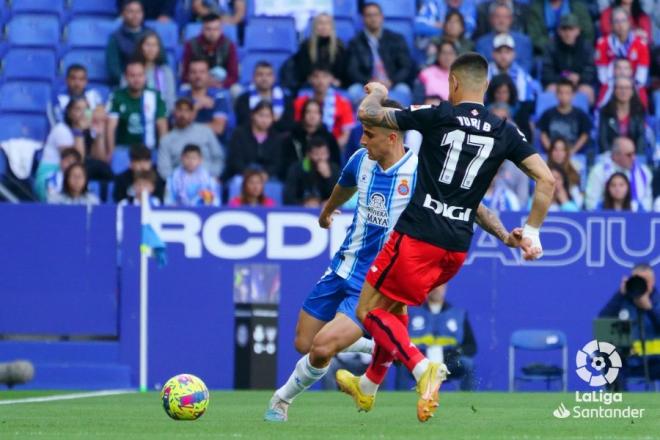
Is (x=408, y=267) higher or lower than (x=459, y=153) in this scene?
lower

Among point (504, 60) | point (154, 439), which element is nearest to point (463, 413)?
point (154, 439)

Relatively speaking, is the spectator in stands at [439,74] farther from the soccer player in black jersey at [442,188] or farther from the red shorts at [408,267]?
the red shorts at [408,267]

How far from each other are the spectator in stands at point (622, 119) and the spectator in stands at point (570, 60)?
0.71m

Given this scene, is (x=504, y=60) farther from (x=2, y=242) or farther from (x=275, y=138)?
(x=2, y=242)

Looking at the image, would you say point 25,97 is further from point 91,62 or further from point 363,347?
point 363,347

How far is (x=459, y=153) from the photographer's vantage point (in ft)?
31.3

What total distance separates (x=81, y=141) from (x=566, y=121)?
237 inches

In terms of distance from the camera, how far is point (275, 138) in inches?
712

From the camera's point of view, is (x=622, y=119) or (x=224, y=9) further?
(x=224, y=9)

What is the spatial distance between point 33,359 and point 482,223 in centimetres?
763

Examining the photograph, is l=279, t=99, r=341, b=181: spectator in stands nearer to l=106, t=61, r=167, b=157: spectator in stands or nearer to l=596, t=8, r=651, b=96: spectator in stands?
l=106, t=61, r=167, b=157: spectator in stands

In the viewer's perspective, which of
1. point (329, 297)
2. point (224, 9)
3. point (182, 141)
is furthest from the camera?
point (224, 9)

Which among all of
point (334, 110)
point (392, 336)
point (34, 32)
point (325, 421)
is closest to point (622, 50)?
point (334, 110)

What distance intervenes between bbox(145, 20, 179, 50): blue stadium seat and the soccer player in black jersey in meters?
10.9
